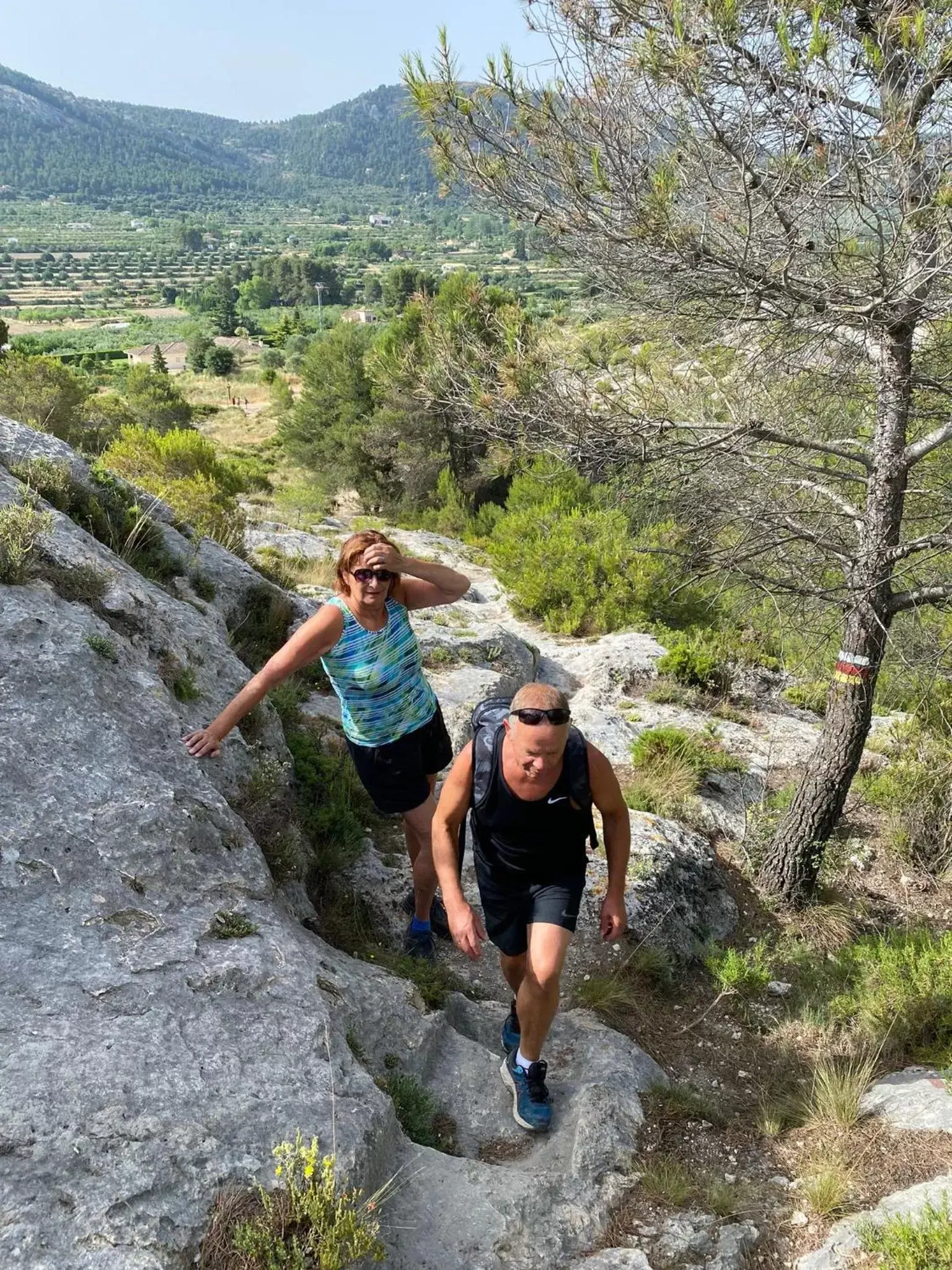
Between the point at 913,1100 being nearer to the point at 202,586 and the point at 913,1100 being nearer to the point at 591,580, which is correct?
the point at 202,586

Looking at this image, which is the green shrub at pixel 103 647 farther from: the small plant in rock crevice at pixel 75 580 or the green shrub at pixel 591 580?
the green shrub at pixel 591 580

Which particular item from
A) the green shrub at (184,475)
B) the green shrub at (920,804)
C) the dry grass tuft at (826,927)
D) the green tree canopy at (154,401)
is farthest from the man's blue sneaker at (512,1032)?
the green tree canopy at (154,401)

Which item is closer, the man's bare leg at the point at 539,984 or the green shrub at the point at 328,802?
the man's bare leg at the point at 539,984

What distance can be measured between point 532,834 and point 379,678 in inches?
39.5

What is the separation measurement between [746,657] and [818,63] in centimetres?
711

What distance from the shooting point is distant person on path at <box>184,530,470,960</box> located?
335 cm

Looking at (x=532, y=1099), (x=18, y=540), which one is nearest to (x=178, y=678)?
(x=18, y=540)

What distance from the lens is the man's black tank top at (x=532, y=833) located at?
114 inches

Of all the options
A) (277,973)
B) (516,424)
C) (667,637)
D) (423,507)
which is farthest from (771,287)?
(423,507)

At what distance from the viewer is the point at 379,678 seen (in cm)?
351

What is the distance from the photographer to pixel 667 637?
10.1 meters

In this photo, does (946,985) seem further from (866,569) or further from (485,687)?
(485,687)

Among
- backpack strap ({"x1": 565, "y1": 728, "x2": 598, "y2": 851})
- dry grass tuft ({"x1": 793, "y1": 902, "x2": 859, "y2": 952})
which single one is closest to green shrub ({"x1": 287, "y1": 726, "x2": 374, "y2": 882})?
backpack strap ({"x1": 565, "y1": 728, "x2": 598, "y2": 851})

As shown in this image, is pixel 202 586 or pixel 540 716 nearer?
pixel 540 716
